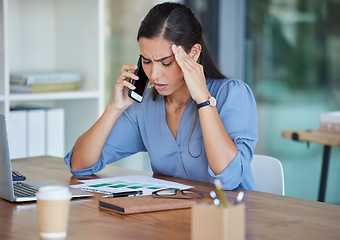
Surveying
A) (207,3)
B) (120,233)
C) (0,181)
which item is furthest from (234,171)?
(207,3)

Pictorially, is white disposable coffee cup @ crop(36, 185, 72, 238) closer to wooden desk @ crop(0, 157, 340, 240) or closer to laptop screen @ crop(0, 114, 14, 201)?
wooden desk @ crop(0, 157, 340, 240)

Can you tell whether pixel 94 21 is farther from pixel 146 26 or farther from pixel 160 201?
pixel 160 201

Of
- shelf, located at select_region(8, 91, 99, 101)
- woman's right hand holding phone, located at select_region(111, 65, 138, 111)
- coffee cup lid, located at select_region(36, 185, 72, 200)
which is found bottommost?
shelf, located at select_region(8, 91, 99, 101)

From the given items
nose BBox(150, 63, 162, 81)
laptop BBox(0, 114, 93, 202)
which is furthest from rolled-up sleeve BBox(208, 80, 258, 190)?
laptop BBox(0, 114, 93, 202)

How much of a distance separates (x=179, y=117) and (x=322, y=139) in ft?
4.02

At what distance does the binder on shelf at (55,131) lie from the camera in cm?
289

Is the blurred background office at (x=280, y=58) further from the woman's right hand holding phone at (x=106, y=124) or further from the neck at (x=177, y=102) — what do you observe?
the woman's right hand holding phone at (x=106, y=124)

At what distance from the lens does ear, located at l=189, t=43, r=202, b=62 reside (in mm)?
1928

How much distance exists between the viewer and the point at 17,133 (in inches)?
109

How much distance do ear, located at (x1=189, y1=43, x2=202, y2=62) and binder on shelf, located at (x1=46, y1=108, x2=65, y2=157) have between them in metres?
1.21

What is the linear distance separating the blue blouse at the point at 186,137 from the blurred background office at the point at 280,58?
143cm

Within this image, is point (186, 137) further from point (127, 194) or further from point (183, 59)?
point (127, 194)

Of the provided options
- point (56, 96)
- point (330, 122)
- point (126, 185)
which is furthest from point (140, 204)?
point (330, 122)

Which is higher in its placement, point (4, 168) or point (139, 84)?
point (139, 84)
